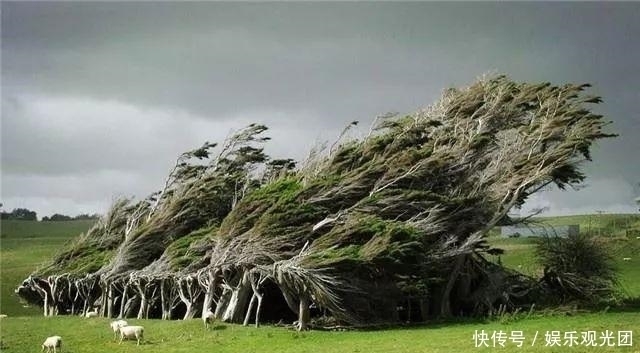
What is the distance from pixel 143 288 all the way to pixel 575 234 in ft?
69.0

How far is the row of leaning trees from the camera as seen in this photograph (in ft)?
92.7

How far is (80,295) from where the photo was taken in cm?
4019

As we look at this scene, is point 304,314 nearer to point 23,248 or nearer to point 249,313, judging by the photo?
point 249,313

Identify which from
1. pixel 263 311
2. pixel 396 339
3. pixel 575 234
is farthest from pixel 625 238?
pixel 396 339

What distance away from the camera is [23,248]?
259 feet

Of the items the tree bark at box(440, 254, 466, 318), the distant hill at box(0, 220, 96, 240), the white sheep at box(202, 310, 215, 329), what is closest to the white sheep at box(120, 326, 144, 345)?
the white sheep at box(202, 310, 215, 329)

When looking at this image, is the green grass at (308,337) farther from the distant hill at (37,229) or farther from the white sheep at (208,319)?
the distant hill at (37,229)

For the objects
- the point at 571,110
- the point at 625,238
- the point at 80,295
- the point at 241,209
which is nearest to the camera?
the point at 241,209

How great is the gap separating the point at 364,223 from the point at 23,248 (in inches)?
2398

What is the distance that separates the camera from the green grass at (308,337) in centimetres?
2119

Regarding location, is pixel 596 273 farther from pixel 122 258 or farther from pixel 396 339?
pixel 122 258

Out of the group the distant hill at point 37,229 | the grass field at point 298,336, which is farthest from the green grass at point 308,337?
the distant hill at point 37,229

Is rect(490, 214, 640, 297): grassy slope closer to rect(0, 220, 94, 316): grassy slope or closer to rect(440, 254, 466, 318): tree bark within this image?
rect(440, 254, 466, 318): tree bark

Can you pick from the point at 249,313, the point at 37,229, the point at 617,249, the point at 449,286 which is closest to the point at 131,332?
the point at 249,313
